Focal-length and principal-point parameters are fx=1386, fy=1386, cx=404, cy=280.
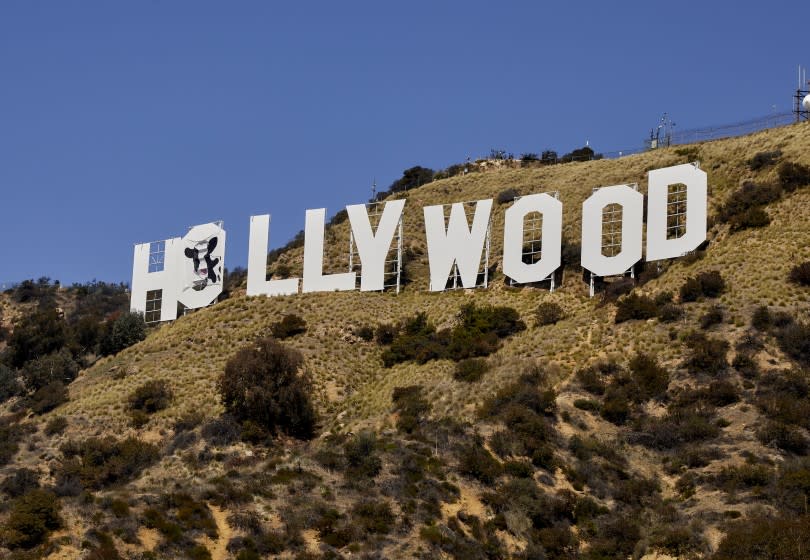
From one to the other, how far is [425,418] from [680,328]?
1145 centimetres

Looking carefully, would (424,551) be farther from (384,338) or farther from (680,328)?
(384,338)

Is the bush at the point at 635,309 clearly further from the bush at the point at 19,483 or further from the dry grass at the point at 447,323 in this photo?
the bush at the point at 19,483

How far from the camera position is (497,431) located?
173 ft

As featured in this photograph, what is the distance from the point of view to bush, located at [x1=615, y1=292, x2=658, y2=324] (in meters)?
59.8

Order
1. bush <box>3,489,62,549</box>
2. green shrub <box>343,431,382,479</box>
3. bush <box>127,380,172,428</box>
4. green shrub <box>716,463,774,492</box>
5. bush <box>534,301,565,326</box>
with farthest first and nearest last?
bush <box>534,301,565,326</box> → bush <box>127,380,172,428</box> → green shrub <box>343,431,382,479</box> → green shrub <box>716,463,774,492</box> → bush <box>3,489,62,549</box>

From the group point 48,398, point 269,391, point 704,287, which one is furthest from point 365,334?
point 704,287

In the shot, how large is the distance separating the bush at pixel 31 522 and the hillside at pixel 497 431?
0.46 meters

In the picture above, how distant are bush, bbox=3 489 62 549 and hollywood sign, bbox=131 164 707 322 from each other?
94.4ft

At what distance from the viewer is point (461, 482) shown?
163 ft

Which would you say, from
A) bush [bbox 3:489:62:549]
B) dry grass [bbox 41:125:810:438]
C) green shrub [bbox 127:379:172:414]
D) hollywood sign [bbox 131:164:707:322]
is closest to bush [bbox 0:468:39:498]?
dry grass [bbox 41:125:810:438]

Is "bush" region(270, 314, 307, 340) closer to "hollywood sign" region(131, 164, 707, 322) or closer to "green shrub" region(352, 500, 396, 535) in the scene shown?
"hollywood sign" region(131, 164, 707, 322)

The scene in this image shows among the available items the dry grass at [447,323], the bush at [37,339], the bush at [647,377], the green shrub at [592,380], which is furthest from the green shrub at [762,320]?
the bush at [37,339]

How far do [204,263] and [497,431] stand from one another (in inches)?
1066

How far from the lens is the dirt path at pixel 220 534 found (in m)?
44.9
